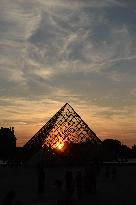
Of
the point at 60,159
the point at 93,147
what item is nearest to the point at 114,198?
the point at 60,159

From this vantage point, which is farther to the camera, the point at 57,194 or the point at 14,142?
the point at 14,142

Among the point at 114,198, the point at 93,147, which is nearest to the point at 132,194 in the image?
the point at 114,198

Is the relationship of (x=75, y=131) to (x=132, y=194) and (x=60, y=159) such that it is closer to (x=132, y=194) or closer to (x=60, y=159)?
(x=60, y=159)

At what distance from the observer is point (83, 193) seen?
895 inches

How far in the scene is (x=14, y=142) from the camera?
15025 cm

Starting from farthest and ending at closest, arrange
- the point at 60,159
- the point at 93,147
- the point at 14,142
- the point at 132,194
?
1. the point at 14,142
2. the point at 93,147
3. the point at 60,159
4. the point at 132,194

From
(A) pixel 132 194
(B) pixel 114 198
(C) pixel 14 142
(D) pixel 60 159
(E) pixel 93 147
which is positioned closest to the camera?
(B) pixel 114 198

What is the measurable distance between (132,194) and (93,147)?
162 feet

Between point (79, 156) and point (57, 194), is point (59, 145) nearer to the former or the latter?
point (79, 156)

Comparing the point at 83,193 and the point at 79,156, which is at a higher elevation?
the point at 79,156

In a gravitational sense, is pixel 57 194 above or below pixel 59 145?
below

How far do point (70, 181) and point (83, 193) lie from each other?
64.0 inches

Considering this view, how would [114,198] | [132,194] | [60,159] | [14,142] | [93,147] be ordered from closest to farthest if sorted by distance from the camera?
[114,198] → [132,194] → [60,159] → [93,147] → [14,142]

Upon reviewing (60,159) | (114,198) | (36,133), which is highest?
(36,133)
